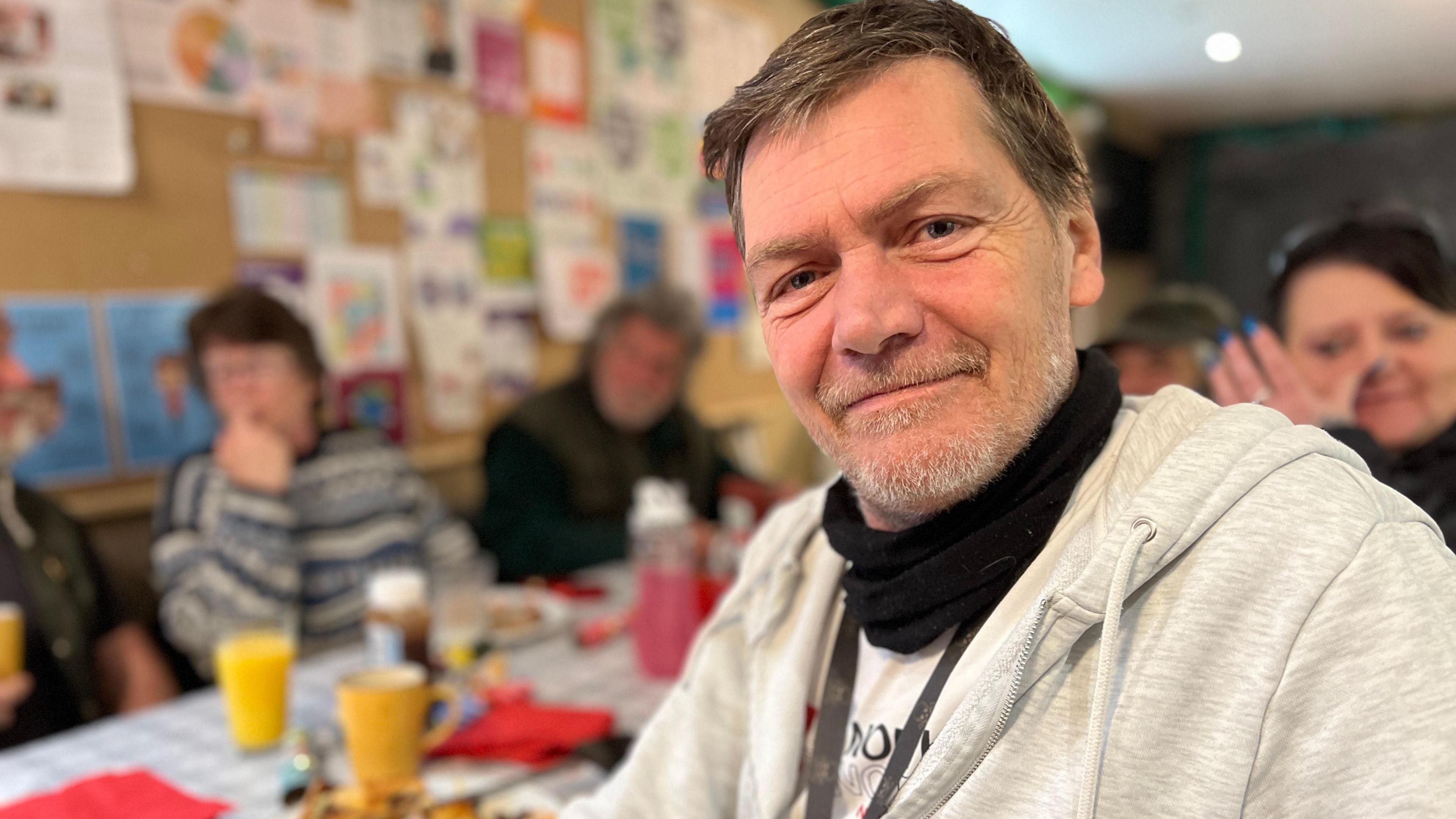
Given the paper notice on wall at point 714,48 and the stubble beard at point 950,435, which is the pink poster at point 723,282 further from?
the stubble beard at point 950,435

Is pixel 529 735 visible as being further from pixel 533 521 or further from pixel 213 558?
pixel 533 521

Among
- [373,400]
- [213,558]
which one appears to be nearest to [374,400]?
[373,400]

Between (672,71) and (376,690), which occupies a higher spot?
(672,71)

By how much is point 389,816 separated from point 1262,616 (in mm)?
771

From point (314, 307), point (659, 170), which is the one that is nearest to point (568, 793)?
point (314, 307)

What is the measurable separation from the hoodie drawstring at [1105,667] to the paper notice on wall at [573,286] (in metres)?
2.27

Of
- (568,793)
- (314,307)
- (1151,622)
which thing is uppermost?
(314,307)

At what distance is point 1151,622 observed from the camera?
54 cm

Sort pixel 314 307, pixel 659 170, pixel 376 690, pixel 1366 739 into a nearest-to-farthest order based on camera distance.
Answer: pixel 1366 739 → pixel 376 690 → pixel 314 307 → pixel 659 170

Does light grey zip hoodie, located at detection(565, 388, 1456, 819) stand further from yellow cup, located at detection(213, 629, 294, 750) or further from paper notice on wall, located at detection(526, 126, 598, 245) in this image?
paper notice on wall, located at detection(526, 126, 598, 245)

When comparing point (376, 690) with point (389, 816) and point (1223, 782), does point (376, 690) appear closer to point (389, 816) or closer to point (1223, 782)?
point (389, 816)

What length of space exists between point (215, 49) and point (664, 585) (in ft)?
5.02

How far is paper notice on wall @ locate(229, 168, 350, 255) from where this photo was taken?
2.05 metres

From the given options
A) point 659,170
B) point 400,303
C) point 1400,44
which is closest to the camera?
point 1400,44
